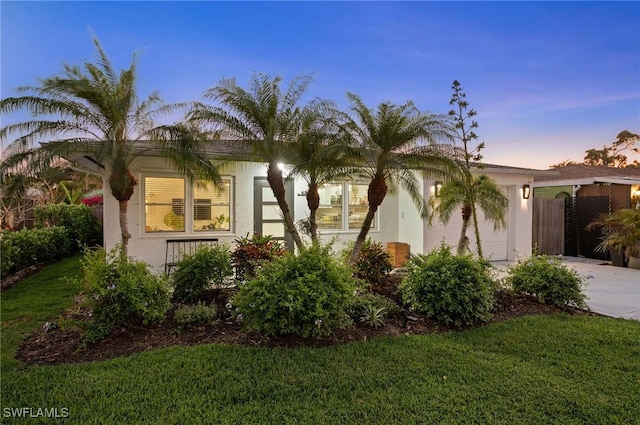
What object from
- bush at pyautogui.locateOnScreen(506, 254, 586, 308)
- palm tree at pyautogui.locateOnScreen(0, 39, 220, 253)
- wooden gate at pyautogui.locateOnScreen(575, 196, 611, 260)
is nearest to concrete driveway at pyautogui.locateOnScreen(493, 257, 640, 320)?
bush at pyautogui.locateOnScreen(506, 254, 586, 308)

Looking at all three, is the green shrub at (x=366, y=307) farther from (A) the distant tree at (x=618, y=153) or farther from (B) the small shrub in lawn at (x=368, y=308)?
(A) the distant tree at (x=618, y=153)

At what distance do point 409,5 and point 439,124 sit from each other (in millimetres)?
3463

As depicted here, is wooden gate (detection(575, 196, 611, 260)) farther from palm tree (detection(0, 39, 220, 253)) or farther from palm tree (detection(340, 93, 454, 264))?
palm tree (detection(0, 39, 220, 253))

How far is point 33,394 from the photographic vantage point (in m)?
3.34

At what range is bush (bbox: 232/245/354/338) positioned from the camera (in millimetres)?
4445

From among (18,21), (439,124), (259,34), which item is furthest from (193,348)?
(259,34)

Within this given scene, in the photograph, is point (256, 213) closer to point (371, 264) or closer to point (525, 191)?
point (371, 264)

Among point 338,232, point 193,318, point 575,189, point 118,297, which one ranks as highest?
point 575,189

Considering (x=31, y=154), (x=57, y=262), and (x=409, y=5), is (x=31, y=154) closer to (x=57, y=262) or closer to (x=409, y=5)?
(x=57, y=262)

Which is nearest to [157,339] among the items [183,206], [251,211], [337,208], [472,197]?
[183,206]

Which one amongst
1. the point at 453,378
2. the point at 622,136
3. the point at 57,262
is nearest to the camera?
the point at 453,378

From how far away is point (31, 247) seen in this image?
9.79 metres

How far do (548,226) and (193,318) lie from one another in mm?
13720

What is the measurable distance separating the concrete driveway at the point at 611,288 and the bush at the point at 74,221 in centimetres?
1409
